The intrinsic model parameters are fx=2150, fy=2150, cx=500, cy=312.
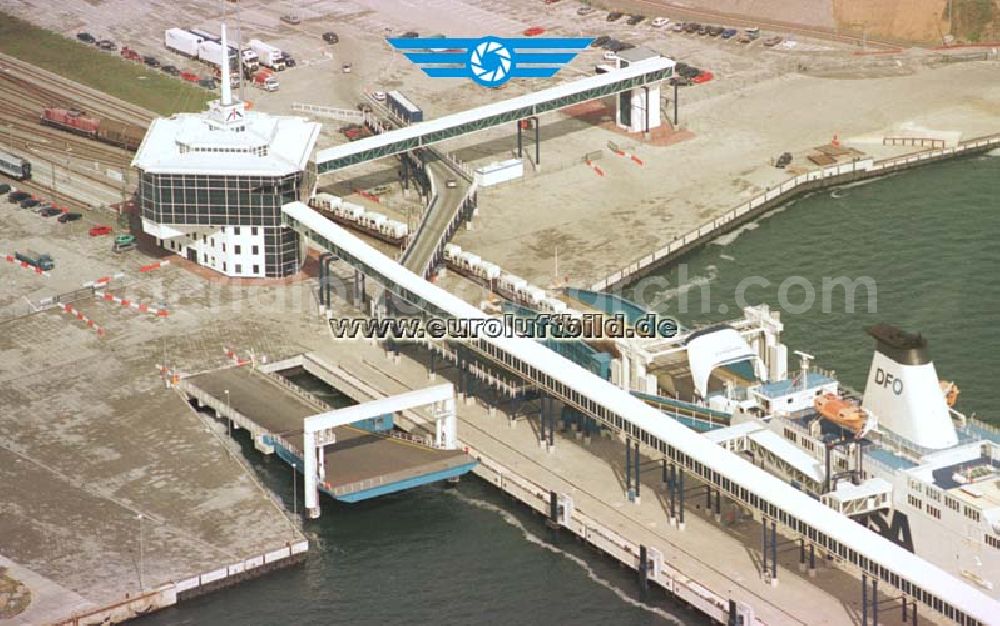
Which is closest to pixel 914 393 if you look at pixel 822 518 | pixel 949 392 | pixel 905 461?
pixel 905 461

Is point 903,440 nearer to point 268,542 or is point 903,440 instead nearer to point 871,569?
point 871,569

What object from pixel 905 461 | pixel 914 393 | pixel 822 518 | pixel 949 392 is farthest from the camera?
pixel 949 392

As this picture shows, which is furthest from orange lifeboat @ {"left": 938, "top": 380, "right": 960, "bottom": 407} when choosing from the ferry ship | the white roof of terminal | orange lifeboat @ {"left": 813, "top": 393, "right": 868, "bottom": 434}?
the white roof of terminal

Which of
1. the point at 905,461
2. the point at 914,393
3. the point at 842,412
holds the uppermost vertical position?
the point at 914,393

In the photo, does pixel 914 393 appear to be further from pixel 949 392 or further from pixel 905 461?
pixel 949 392

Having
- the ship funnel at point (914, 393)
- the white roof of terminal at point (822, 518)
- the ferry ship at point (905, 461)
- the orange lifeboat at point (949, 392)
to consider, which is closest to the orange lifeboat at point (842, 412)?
the ferry ship at point (905, 461)

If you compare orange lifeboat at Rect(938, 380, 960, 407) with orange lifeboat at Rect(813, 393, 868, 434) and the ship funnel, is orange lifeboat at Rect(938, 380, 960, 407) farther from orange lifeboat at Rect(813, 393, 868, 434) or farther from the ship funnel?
orange lifeboat at Rect(813, 393, 868, 434)
